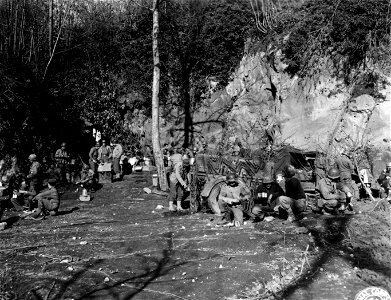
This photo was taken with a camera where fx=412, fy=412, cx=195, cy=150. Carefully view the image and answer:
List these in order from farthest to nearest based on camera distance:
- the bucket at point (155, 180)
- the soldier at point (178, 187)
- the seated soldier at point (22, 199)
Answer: the bucket at point (155, 180) → the seated soldier at point (22, 199) → the soldier at point (178, 187)

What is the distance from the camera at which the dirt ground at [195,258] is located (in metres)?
6.11

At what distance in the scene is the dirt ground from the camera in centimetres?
611

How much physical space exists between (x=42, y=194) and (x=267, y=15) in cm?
1294

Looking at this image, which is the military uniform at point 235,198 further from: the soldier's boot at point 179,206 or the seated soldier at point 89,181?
the seated soldier at point 89,181

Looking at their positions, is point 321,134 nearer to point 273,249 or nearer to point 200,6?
point 273,249

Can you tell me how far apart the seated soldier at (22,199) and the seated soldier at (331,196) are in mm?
8359

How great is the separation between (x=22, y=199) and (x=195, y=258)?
7.81 m

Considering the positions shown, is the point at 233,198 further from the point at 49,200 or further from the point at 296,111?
the point at 296,111

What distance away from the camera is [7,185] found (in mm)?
13008

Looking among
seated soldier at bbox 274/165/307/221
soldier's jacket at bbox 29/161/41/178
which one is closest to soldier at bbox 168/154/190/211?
seated soldier at bbox 274/165/307/221

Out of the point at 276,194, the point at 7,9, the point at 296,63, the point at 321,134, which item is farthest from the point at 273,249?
the point at 7,9

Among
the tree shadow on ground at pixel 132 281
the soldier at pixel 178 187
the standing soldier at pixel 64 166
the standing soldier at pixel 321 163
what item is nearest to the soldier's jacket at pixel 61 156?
the standing soldier at pixel 64 166

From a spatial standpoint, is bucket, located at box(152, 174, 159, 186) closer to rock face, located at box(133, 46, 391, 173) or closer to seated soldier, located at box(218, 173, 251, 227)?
rock face, located at box(133, 46, 391, 173)

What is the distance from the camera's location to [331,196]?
9852mm
